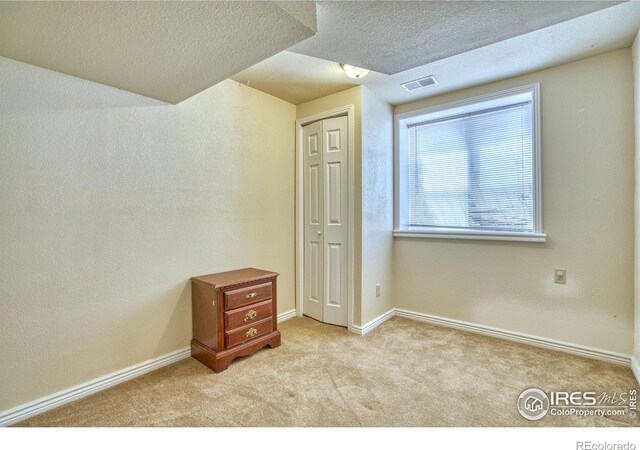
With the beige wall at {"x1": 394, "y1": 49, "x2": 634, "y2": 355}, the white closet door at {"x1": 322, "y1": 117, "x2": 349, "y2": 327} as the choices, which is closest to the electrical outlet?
the beige wall at {"x1": 394, "y1": 49, "x2": 634, "y2": 355}

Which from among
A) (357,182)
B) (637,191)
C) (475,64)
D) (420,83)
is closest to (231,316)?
(357,182)

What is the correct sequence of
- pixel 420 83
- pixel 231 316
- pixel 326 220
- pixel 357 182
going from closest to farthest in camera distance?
pixel 231 316
pixel 420 83
pixel 357 182
pixel 326 220

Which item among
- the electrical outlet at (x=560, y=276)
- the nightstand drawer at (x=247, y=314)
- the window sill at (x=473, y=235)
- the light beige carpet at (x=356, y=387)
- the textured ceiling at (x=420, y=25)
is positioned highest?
the textured ceiling at (x=420, y=25)

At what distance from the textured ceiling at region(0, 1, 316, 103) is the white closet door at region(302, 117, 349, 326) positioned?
55.9 inches

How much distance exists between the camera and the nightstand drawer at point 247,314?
7.04ft

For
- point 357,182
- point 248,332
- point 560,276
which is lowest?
point 248,332

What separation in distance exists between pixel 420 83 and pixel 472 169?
0.95m

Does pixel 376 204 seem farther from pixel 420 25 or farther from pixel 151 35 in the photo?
pixel 151 35

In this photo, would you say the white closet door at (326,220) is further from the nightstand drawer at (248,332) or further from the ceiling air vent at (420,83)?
the nightstand drawer at (248,332)

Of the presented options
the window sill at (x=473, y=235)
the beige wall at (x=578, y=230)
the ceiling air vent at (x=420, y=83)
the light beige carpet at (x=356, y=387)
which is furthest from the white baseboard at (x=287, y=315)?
the ceiling air vent at (x=420, y=83)

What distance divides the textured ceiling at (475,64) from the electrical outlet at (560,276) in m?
1.63

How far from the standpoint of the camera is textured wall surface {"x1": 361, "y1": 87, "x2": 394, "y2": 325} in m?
2.80

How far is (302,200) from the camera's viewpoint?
126 inches

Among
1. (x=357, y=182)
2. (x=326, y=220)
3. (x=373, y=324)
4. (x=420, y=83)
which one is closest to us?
(x=420, y=83)
